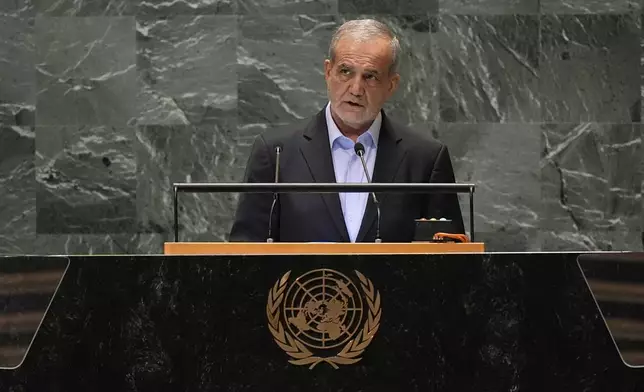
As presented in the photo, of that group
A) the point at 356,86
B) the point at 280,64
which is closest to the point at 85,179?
the point at 280,64

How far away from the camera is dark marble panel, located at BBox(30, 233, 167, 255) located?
19.2ft

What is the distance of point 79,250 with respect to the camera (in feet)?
19.2

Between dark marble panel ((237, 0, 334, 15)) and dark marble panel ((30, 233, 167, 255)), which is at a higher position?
dark marble panel ((237, 0, 334, 15))

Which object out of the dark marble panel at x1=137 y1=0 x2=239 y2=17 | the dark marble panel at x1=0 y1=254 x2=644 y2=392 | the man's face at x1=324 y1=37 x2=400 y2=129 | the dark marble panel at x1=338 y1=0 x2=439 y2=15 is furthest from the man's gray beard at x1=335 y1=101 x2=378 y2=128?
the dark marble panel at x1=137 y1=0 x2=239 y2=17

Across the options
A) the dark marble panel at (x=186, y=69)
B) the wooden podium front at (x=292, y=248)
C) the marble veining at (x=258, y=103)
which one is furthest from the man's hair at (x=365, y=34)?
the dark marble panel at (x=186, y=69)

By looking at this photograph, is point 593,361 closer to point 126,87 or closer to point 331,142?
point 331,142

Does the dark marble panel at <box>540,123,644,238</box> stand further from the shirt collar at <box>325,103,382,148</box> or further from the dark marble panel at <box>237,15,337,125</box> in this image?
the shirt collar at <box>325,103,382,148</box>

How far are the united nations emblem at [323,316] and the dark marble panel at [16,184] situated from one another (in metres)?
3.70

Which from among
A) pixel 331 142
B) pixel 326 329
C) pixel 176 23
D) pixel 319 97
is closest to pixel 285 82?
pixel 319 97

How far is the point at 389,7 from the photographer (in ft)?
19.3

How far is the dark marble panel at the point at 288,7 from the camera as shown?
232 inches

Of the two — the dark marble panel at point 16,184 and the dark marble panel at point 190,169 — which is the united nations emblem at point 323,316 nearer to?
the dark marble panel at point 190,169

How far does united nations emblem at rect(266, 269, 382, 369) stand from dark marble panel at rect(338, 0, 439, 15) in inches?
142

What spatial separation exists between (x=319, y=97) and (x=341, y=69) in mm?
1906
